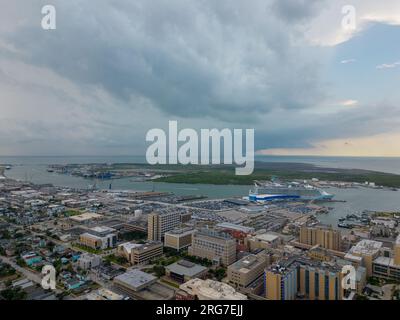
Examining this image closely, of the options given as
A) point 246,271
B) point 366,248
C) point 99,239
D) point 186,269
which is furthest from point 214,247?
point 366,248

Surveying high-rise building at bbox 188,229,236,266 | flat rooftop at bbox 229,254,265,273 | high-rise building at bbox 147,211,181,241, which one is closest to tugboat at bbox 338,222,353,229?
high-rise building at bbox 188,229,236,266

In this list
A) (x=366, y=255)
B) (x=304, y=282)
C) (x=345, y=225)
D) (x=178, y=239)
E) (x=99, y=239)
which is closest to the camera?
(x=304, y=282)

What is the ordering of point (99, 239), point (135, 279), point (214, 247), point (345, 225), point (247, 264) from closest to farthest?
point (135, 279) → point (247, 264) → point (214, 247) → point (99, 239) → point (345, 225)

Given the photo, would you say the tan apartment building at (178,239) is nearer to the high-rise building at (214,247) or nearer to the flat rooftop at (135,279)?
the high-rise building at (214,247)

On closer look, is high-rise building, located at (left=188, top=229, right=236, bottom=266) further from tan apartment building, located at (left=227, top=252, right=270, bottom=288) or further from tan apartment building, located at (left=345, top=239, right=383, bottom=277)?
tan apartment building, located at (left=345, top=239, right=383, bottom=277)

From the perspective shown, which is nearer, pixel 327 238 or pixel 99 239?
pixel 327 238

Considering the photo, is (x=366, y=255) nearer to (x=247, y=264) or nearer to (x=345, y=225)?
(x=247, y=264)

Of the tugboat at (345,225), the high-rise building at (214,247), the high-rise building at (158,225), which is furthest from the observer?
the tugboat at (345,225)

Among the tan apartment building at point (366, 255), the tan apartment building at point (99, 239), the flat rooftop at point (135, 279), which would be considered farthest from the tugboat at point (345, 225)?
the tan apartment building at point (99, 239)
